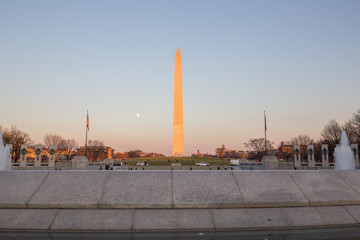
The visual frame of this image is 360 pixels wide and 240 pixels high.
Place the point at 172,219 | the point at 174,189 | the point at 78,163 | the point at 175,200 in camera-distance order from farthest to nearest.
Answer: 1. the point at 78,163
2. the point at 174,189
3. the point at 175,200
4. the point at 172,219

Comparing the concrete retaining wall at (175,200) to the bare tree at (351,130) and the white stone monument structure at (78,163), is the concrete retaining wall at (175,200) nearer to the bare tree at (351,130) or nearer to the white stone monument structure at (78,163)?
the white stone monument structure at (78,163)

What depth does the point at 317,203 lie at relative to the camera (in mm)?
6402

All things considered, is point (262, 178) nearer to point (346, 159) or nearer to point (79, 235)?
point (79, 235)

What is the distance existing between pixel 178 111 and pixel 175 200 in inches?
2652

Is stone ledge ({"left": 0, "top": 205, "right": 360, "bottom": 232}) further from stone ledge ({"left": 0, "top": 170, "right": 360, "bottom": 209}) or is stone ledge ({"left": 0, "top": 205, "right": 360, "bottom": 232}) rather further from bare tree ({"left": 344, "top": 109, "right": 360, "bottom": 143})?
bare tree ({"left": 344, "top": 109, "right": 360, "bottom": 143})


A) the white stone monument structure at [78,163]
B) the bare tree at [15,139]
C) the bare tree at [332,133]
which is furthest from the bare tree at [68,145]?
the bare tree at [332,133]

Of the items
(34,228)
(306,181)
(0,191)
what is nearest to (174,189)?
(34,228)

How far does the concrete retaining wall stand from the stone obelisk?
65.1m

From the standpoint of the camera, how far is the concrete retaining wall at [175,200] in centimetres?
551

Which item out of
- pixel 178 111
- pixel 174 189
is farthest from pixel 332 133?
pixel 174 189

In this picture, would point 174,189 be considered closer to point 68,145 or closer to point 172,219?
point 172,219

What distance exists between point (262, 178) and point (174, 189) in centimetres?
238

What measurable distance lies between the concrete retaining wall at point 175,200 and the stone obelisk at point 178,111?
65.1 metres

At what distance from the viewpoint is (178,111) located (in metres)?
73.4
